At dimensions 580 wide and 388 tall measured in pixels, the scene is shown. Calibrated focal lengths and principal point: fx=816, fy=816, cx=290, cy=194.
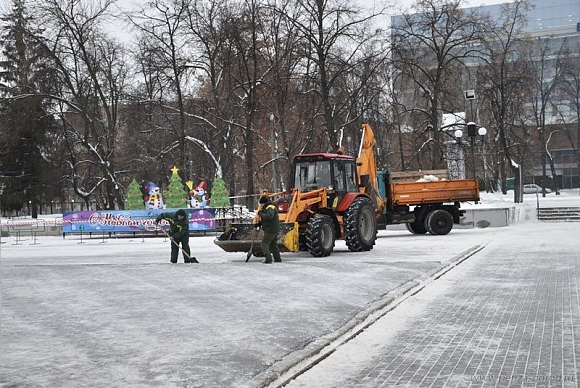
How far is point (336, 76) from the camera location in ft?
131

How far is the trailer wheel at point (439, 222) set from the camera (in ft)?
104

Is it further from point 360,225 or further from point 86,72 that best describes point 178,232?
point 86,72

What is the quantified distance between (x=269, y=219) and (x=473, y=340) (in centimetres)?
997

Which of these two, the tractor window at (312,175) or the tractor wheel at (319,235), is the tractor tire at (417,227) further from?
the tractor wheel at (319,235)

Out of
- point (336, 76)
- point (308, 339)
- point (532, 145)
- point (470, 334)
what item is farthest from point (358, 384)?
point (532, 145)

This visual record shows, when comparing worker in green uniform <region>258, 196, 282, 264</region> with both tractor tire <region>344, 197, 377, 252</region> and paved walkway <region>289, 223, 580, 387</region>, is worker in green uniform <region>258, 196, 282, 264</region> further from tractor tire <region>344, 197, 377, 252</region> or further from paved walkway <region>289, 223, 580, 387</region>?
paved walkway <region>289, 223, 580, 387</region>

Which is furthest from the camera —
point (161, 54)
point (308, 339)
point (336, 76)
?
point (161, 54)

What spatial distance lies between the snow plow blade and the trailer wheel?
1234cm

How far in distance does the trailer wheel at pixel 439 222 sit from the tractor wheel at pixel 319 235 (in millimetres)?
11240

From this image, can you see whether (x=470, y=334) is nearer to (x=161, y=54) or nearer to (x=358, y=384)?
(x=358, y=384)

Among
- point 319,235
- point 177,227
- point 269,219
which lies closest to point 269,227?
point 269,219

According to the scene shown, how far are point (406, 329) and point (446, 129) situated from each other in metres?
40.7

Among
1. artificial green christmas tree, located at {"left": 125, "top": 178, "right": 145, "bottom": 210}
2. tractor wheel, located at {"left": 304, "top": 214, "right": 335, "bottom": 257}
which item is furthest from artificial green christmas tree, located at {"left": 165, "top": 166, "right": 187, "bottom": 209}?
tractor wheel, located at {"left": 304, "top": 214, "right": 335, "bottom": 257}

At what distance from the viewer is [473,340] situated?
9164mm
